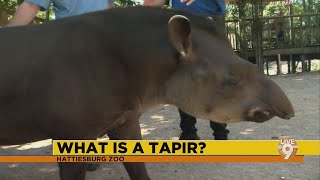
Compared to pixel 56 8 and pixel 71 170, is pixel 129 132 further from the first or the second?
pixel 56 8

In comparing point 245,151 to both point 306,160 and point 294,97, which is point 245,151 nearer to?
point 306,160

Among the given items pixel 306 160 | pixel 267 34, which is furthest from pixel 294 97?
pixel 267 34

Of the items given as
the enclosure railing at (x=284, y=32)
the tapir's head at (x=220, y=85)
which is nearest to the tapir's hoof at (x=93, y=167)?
the tapir's head at (x=220, y=85)

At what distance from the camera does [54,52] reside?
92.6 inches

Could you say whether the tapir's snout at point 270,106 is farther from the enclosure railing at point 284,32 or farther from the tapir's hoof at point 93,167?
the enclosure railing at point 284,32

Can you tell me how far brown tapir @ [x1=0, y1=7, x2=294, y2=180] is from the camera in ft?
7.48

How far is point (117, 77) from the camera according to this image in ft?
7.74

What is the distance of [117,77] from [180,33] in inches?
16.7

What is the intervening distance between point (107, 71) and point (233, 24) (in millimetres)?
11561

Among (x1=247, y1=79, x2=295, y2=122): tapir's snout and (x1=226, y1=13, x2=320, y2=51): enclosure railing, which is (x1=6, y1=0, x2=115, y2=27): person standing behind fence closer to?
(x1=247, y1=79, x2=295, y2=122): tapir's snout

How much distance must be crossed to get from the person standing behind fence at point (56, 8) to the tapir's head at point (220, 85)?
135cm

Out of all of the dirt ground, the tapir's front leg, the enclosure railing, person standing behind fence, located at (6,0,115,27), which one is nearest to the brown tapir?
the tapir's front leg

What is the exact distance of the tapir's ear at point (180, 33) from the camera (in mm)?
2205

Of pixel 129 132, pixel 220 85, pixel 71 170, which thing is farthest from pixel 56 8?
pixel 220 85
